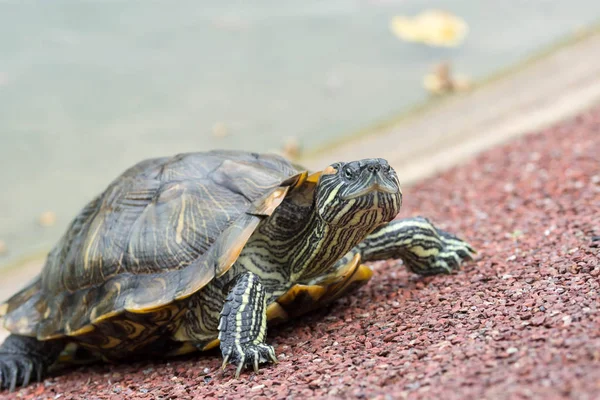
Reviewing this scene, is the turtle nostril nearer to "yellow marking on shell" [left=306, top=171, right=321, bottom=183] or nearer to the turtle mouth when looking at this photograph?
the turtle mouth

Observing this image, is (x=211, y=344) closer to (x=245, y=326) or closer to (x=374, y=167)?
(x=245, y=326)

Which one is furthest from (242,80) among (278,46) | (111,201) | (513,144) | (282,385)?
(282,385)

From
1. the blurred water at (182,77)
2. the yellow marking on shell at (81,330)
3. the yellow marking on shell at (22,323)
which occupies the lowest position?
the yellow marking on shell at (81,330)

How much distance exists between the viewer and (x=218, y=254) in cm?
391

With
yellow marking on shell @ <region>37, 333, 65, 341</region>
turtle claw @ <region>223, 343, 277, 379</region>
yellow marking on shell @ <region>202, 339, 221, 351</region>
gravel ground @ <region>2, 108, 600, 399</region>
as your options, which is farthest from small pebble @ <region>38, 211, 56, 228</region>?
turtle claw @ <region>223, 343, 277, 379</region>

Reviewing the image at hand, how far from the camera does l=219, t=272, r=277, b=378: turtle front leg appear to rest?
11.9ft

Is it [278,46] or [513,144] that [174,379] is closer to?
[513,144]

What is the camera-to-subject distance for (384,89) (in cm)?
1032

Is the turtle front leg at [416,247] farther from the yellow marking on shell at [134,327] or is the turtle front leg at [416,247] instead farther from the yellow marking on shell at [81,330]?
the yellow marking on shell at [81,330]

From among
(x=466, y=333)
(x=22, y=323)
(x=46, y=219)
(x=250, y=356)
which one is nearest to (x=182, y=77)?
(x=46, y=219)

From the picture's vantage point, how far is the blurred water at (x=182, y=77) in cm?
879

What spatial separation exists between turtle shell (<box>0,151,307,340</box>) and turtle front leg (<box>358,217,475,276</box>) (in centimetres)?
75

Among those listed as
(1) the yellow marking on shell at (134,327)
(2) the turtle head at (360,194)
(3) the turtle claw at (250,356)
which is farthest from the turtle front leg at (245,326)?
(1) the yellow marking on shell at (134,327)

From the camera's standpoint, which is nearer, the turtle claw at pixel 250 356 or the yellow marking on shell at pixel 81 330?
the turtle claw at pixel 250 356
